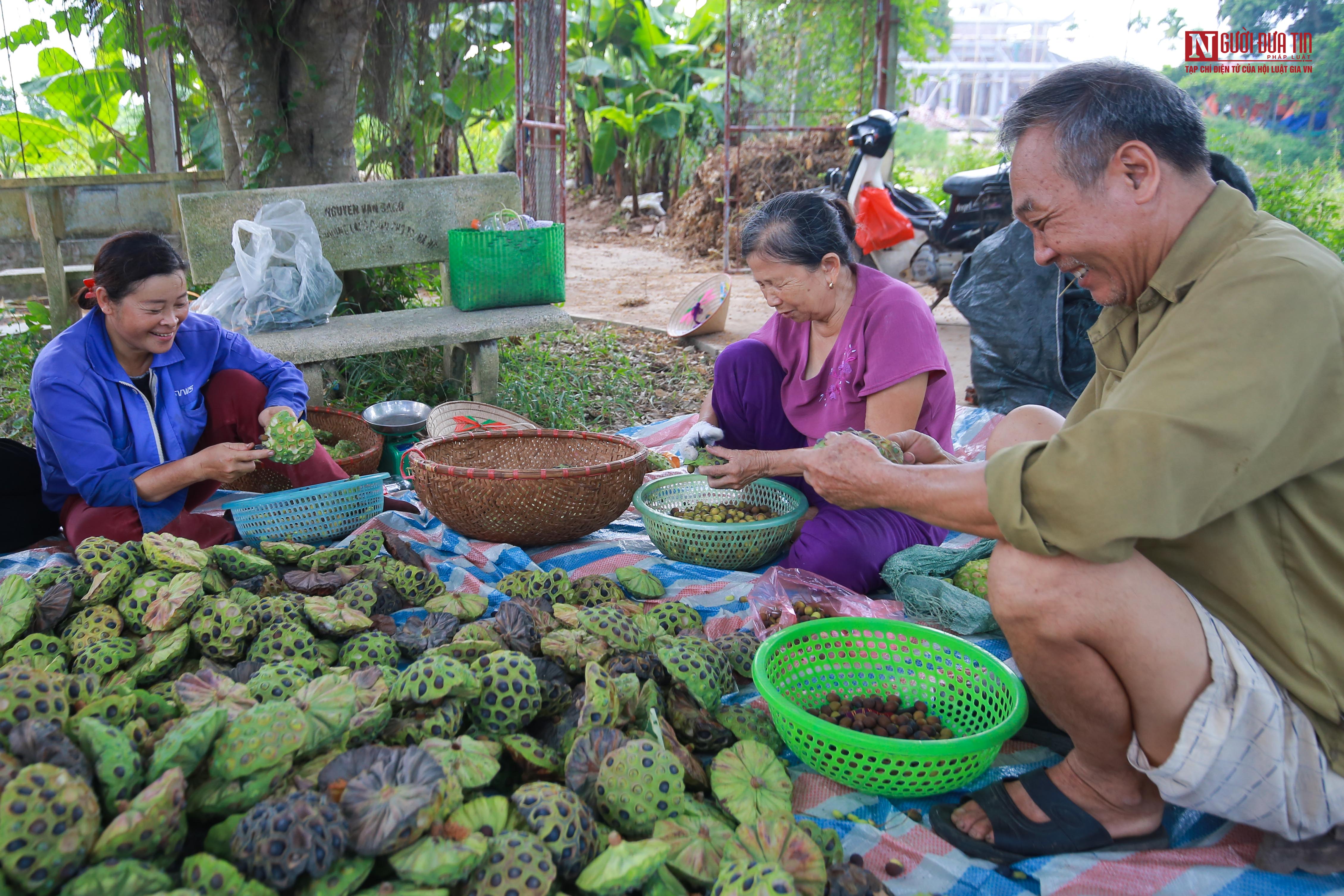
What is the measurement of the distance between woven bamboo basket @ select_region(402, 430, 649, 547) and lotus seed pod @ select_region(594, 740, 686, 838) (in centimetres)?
147

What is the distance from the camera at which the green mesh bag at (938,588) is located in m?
2.66

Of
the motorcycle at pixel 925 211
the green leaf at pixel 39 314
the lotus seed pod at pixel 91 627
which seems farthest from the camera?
the motorcycle at pixel 925 211

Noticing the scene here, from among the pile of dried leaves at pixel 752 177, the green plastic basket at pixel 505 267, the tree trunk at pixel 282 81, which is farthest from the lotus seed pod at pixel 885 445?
the pile of dried leaves at pixel 752 177

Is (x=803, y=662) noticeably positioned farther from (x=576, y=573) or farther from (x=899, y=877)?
(x=576, y=573)

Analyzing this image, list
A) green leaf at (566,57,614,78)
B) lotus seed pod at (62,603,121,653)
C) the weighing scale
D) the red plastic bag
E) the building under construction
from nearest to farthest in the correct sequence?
lotus seed pod at (62,603,121,653)
the weighing scale
the red plastic bag
green leaf at (566,57,614,78)
the building under construction

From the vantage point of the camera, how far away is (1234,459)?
144 cm

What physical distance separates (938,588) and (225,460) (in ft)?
7.42

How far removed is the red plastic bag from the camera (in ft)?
25.1

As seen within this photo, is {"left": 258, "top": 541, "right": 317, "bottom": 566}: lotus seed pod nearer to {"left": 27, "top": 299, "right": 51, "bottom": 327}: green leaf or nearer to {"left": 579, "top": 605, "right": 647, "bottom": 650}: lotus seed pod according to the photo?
{"left": 579, "top": 605, "right": 647, "bottom": 650}: lotus seed pod

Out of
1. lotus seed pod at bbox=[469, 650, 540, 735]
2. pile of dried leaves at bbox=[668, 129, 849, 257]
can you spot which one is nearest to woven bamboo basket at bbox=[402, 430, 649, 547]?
lotus seed pod at bbox=[469, 650, 540, 735]

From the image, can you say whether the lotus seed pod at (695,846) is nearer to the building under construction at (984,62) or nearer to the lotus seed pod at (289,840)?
the lotus seed pod at (289,840)

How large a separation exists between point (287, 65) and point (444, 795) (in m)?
5.07

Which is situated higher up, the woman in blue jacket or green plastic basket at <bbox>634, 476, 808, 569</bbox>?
the woman in blue jacket

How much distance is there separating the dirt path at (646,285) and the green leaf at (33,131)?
13.9 feet
